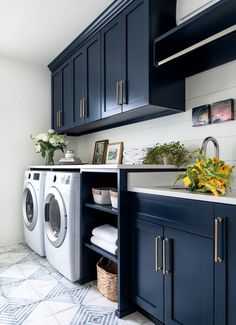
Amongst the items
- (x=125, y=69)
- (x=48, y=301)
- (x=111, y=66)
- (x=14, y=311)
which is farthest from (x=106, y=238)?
(x=111, y=66)

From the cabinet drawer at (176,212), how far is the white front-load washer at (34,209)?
1.38 metres

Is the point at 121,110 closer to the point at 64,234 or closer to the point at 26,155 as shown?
the point at 64,234

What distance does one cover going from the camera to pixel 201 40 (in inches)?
70.6

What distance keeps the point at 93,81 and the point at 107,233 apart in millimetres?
1510

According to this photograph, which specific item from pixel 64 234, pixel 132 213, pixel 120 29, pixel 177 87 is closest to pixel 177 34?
pixel 177 87

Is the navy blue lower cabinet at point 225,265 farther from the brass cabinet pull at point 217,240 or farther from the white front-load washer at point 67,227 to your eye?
the white front-load washer at point 67,227

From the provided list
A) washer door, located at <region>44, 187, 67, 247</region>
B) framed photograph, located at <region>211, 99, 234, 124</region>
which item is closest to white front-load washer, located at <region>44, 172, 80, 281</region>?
washer door, located at <region>44, 187, 67, 247</region>

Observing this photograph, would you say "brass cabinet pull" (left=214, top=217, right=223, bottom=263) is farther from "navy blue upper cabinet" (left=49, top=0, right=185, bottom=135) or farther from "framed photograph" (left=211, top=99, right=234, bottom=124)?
"navy blue upper cabinet" (left=49, top=0, right=185, bottom=135)

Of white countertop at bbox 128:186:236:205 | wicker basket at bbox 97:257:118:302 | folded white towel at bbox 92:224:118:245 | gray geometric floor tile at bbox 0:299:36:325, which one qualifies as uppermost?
white countertop at bbox 128:186:236:205

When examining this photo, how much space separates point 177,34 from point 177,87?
1.37 feet

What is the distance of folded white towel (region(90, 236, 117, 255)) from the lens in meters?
1.81

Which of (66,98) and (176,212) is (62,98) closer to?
(66,98)

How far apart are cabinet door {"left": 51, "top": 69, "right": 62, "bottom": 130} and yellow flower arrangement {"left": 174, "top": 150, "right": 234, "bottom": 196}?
230 centimetres

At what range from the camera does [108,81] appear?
2275 millimetres
